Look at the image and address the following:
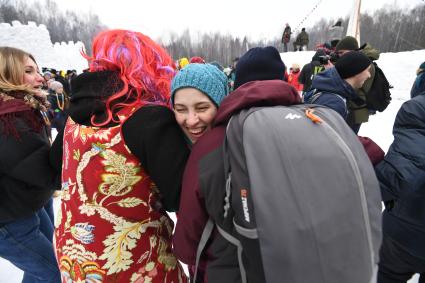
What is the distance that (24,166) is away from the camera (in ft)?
4.30

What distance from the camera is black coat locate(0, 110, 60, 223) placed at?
4.26ft

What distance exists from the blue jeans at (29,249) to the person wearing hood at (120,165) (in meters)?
0.59

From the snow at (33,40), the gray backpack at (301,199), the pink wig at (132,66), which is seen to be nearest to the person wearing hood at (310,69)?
the pink wig at (132,66)

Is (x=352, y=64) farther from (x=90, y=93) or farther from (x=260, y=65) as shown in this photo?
(x=90, y=93)

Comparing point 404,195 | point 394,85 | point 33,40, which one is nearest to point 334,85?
point 404,195

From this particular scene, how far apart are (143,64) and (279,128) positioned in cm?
65

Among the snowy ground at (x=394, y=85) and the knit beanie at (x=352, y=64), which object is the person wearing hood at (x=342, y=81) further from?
the snowy ground at (x=394, y=85)

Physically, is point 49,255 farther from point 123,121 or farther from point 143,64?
point 143,64

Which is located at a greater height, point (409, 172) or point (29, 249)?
point (409, 172)

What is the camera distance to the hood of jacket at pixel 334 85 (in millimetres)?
2287

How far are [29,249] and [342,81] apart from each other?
8.63ft

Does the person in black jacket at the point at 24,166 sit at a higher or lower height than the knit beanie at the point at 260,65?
lower

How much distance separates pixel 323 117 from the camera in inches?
31.9

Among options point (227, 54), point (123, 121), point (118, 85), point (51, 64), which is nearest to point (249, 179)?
point (123, 121)
